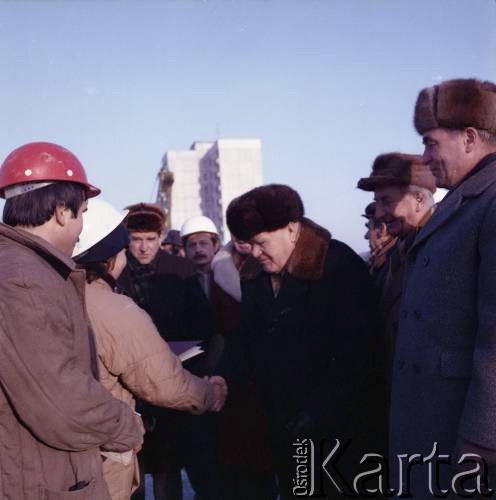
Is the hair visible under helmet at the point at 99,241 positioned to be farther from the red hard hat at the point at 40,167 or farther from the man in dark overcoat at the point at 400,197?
the man in dark overcoat at the point at 400,197

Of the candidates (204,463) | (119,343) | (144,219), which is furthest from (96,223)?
(204,463)

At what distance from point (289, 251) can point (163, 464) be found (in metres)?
1.97

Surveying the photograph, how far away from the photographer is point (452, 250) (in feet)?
6.89

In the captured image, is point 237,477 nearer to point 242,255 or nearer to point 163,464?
point 163,464

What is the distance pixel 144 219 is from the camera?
4.67m

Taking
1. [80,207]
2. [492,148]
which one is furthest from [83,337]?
[492,148]

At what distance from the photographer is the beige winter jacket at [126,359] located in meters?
2.50

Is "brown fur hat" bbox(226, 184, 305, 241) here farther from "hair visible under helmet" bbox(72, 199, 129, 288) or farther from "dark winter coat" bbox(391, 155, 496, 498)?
"dark winter coat" bbox(391, 155, 496, 498)

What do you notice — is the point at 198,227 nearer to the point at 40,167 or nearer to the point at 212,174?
the point at 40,167

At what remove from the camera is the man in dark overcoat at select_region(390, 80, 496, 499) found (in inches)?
75.4

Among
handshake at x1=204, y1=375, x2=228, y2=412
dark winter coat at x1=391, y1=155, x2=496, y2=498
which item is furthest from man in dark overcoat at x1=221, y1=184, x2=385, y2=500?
dark winter coat at x1=391, y1=155, x2=496, y2=498

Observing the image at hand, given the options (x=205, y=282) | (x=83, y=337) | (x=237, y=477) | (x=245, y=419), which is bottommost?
(x=237, y=477)

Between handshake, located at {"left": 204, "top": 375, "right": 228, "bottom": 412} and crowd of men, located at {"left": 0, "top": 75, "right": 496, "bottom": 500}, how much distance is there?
0.01 meters

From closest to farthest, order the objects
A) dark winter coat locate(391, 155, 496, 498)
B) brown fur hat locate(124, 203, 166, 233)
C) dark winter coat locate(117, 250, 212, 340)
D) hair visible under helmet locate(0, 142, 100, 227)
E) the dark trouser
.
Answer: dark winter coat locate(391, 155, 496, 498) → hair visible under helmet locate(0, 142, 100, 227) → dark winter coat locate(117, 250, 212, 340) → the dark trouser → brown fur hat locate(124, 203, 166, 233)
